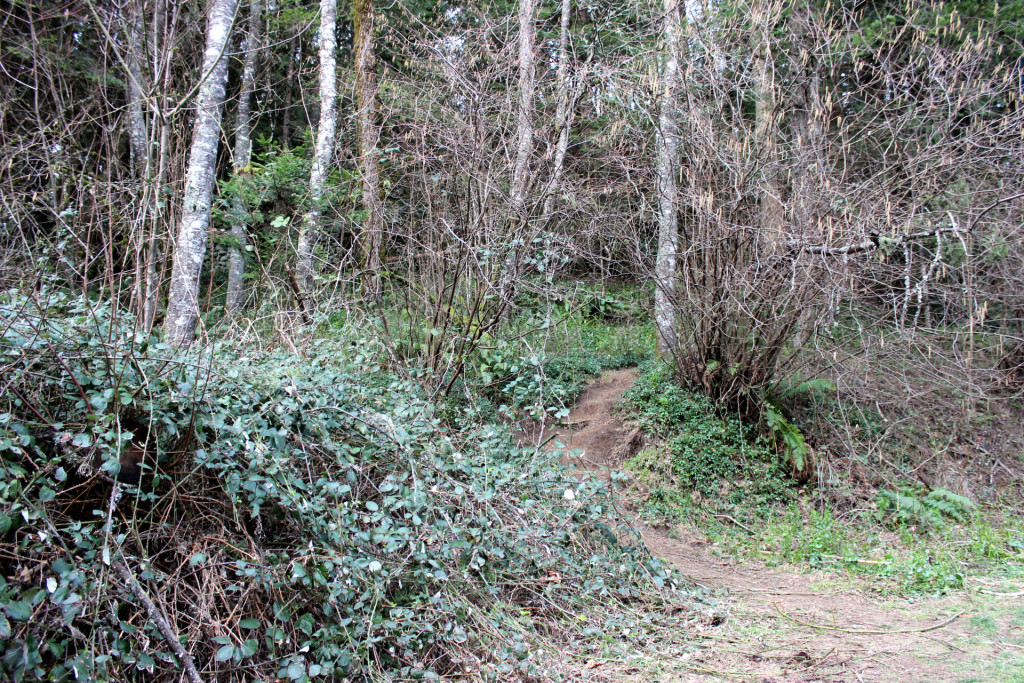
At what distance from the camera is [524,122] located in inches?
266

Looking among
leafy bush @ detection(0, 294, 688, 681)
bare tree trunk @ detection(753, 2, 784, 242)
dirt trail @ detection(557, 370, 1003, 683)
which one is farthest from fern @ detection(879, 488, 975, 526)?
leafy bush @ detection(0, 294, 688, 681)

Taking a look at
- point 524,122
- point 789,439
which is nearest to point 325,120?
point 524,122

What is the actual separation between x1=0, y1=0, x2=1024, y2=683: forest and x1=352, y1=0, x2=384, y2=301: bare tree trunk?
0.07 metres

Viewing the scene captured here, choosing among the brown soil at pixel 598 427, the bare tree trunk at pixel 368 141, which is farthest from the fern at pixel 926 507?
the bare tree trunk at pixel 368 141

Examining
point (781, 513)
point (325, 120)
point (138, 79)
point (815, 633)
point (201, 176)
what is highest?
point (325, 120)

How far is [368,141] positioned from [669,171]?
4478 millimetres

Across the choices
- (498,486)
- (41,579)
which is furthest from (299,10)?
(41,579)

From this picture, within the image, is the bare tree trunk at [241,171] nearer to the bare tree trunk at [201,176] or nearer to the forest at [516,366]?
the forest at [516,366]

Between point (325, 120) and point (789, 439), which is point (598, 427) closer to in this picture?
point (789, 439)

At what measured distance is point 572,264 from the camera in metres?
8.09

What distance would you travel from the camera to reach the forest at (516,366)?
10.9ft

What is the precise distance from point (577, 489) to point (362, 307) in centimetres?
346

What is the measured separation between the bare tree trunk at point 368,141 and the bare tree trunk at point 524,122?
4.97 ft

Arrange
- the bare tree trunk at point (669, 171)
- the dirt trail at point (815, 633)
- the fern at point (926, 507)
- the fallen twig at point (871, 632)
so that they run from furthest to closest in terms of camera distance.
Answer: the bare tree trunk at point (669, 171) < the fern at point (926, 507) < the fallen twig at point (871, 632) < the dirt trail at point (815, 633)
